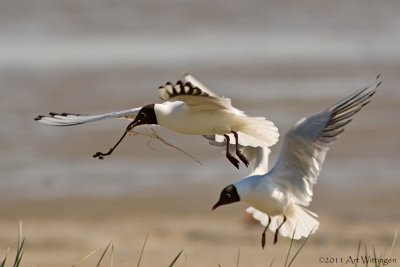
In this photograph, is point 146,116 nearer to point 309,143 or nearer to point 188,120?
point 188,120

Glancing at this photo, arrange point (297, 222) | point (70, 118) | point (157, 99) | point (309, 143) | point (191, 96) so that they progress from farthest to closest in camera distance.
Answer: point (157, 99), point (297, 222), point (309, 143), point (70, 118), point (191, 96)

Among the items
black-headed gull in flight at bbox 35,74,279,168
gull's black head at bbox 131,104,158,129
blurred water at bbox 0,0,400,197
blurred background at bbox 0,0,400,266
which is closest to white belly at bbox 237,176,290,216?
black-headed gull in flight at bbox 35,74,279,168

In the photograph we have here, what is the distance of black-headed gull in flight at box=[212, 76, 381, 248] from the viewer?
7.39m

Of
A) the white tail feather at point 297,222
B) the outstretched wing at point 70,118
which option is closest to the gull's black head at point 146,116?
the outstretched wing at point 70,118

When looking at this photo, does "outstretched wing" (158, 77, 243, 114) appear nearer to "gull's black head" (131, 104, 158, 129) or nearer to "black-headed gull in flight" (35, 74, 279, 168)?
"black-headed gull in flight" (35, 74, 279, 168)

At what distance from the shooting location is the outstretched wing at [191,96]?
6.43 m

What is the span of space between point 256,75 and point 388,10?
468 centimetres

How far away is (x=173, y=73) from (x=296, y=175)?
30.0 ft

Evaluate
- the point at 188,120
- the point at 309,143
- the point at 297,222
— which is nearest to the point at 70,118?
the point at 188,120

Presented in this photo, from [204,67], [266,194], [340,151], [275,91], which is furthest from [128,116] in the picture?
[204,67]

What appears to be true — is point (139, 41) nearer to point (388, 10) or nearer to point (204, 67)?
point (204, 67)

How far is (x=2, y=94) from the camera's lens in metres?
16.2

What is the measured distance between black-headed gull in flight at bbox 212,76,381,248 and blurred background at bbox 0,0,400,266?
8.37 feet

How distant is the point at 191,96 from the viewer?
21.6 feet
